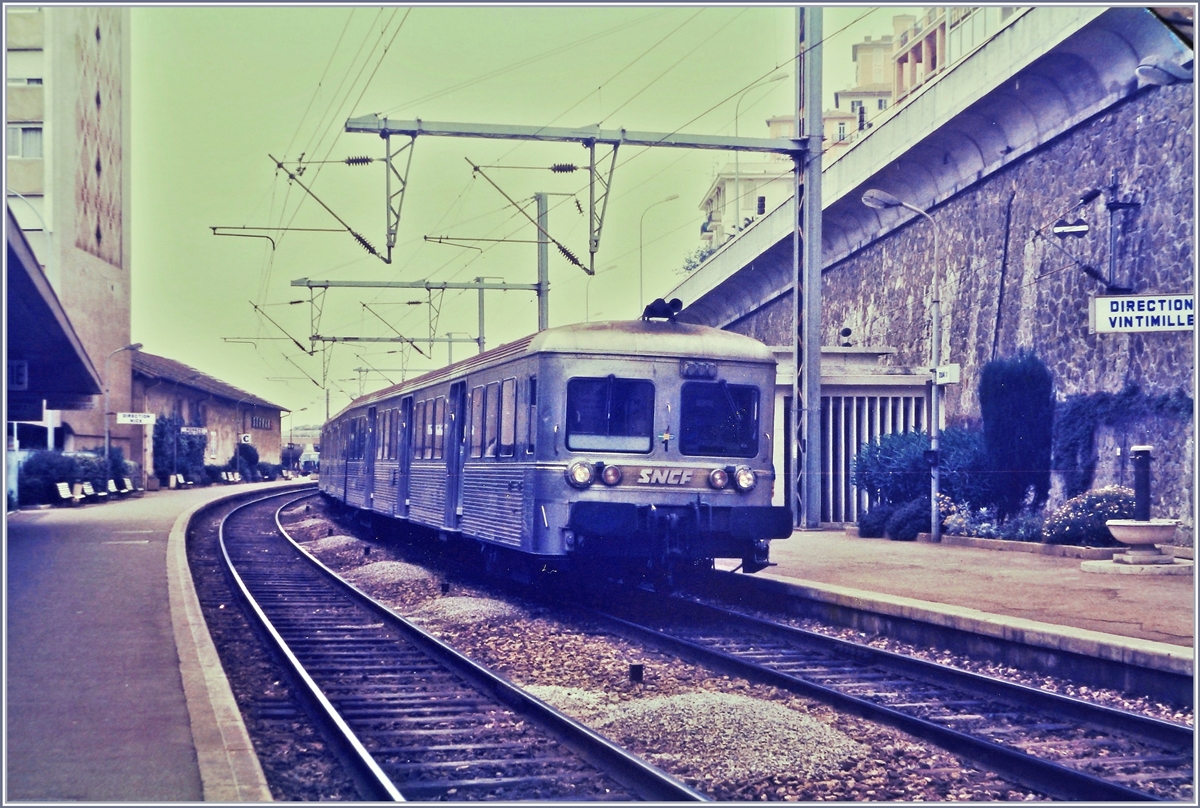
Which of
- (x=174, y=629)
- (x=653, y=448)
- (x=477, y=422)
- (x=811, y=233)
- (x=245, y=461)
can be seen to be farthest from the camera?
(x=245, y=461)

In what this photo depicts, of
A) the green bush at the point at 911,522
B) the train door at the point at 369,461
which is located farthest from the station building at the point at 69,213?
the green bush at the point at 911,522

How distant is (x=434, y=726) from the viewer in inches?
312

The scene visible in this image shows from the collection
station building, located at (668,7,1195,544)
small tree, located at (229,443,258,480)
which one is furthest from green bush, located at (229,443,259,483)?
station building, located at (668,7,1195,544)

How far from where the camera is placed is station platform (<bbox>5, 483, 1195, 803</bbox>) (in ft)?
19.6

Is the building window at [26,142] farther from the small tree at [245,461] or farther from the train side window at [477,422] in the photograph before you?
the small tree at [245,461]

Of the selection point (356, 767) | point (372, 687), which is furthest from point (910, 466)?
point (356, 767)

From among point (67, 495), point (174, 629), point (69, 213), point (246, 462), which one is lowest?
point (174, 629)

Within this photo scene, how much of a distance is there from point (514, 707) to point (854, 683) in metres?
2.64

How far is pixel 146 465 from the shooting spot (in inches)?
2010

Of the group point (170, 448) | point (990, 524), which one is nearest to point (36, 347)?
point (990, 524)

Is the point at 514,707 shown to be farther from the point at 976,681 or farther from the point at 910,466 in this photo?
the point at 910,466

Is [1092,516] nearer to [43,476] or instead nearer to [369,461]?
[369,461]

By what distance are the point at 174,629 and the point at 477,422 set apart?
508cm

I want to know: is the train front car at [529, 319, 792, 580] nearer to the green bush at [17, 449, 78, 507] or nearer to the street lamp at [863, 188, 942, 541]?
the street lamp at [863, 188, 942, 541]
